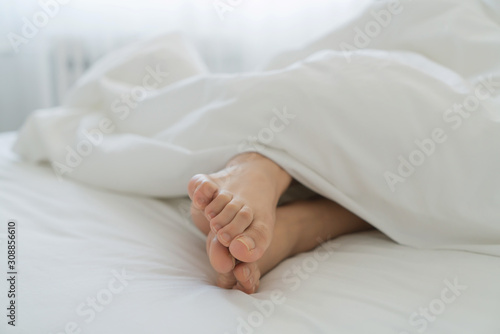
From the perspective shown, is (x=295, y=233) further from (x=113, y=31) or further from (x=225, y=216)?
(x=113, y=31)

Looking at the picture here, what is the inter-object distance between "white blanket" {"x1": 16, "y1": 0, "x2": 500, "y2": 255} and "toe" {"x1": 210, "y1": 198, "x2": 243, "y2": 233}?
19 centimetres

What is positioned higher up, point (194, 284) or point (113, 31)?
point (113, 31)

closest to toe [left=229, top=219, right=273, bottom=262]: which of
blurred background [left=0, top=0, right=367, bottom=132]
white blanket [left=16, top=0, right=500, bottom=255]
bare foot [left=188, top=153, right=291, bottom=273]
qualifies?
bare foot [left=188, top=153, right=291, bottom=273]

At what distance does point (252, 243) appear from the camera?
602 mm

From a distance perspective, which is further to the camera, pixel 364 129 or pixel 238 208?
pixel 364 129

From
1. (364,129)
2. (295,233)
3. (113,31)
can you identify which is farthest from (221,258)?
(113,31)

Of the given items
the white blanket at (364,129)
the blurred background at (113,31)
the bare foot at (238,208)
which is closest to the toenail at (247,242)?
the bare foot at (238,208)

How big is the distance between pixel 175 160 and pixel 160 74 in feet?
1.39

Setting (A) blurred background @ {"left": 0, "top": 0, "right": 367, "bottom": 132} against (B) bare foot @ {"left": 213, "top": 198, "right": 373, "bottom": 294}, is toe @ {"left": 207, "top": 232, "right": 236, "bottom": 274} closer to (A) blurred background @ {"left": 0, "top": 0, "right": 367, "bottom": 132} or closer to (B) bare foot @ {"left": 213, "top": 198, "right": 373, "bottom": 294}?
(B) bare foot @ {"left": 213, "top": 198, "right": 373, "bottom": 294}

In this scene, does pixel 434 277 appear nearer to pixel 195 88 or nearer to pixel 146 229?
pixel 146 229

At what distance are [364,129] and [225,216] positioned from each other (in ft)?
0.92

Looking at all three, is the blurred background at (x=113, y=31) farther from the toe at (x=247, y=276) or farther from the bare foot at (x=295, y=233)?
the toe at (x=247, y=276)

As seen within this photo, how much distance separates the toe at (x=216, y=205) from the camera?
25.1 inches

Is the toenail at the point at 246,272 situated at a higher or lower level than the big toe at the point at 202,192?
lower
